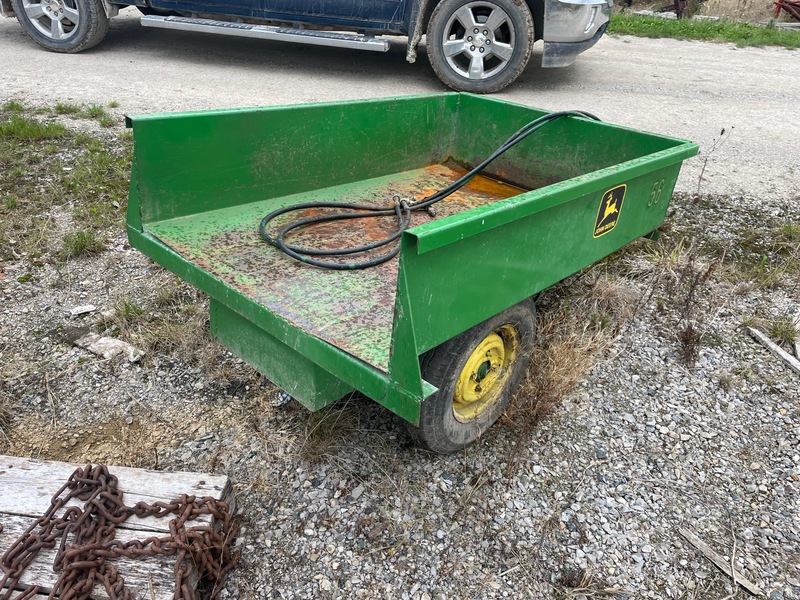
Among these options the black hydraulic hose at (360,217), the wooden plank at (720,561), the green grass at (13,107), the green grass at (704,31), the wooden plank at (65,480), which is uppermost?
the green grass at (704,31)

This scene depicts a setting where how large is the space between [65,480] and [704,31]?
12.3 metres

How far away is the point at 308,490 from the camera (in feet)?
7.25

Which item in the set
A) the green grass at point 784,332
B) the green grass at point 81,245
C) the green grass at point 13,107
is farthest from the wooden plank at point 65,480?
the green grass at point 13,107

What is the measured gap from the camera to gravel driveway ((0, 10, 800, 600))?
200cm

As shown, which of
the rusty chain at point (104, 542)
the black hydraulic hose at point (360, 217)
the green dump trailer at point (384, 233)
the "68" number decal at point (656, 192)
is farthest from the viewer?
the "68" number decal at point (656, 192)

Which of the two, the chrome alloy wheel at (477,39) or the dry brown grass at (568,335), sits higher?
the chrome alloy wheel at (477,39)

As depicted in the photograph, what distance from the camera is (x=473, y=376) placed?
2.32 metres

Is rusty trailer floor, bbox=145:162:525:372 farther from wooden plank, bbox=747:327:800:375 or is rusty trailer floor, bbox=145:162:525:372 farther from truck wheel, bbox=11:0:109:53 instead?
truck wheel, bbox=11:0:109:53

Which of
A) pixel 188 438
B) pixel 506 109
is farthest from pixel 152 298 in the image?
pixel 506 109

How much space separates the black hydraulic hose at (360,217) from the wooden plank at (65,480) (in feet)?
3.29

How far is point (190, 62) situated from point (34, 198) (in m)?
3.87

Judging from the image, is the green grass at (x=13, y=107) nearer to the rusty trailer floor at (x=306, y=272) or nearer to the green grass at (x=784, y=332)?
the rusty trailer floor at (x=306, y=272)

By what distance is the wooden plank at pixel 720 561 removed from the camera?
199 centimetres

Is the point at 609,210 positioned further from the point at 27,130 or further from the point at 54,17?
the point at 54,17
